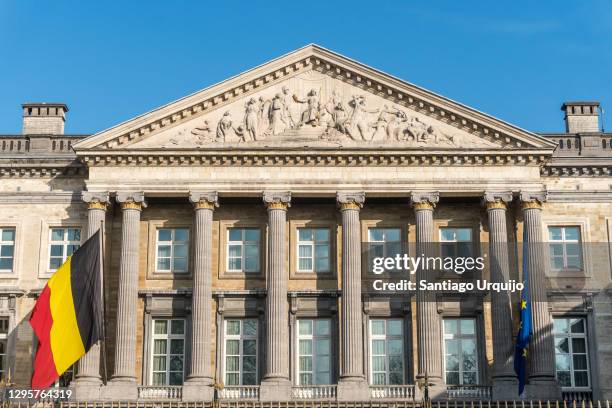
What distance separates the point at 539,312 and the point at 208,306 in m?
13.3

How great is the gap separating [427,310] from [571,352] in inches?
259

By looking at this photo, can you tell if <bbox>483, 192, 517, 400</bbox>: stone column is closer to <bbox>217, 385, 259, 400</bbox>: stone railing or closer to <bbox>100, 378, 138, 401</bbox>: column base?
<bbox>217, 385, 259, 400</bbox>: stone railing

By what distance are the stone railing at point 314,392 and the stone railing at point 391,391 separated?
1570mm

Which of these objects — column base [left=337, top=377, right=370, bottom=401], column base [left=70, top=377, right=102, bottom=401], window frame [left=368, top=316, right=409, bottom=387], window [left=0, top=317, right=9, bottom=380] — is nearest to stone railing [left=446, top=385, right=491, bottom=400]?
window frame [left=368, top=316, right=409, bottom=387]

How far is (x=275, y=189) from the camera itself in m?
40.1

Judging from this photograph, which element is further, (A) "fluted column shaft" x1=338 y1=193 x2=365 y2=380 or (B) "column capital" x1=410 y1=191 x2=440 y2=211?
(B) "column capital" x1=410 y1=191 x2=440 y2=211

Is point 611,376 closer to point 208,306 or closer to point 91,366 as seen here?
point 208,306

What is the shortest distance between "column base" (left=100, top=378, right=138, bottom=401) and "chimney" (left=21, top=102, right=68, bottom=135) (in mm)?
12353

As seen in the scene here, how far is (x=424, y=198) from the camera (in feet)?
131

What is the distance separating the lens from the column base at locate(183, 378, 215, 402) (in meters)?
37.4

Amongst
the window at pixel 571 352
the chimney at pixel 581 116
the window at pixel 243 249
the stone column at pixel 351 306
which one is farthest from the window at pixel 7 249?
the chimney at pixel 581 116

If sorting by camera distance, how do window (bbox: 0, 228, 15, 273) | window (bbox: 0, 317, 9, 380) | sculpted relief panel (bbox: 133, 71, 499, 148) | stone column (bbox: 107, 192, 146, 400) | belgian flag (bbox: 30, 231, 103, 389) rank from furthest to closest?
window (bbox: 0, 228, 15, 273), sculpted relief panel (bbox: 133, 71, 499, 148), window (bbox: 0, 317, 9, 380), stone column (bbox: 107, 192, 146, 400), belgian flag (bbox: 30, 231, 103, 389)

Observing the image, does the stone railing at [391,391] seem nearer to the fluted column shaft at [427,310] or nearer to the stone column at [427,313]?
the stone column at [427,313]

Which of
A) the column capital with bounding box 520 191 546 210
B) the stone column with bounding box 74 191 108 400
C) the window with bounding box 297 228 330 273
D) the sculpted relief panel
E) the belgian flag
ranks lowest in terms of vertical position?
A: the stone column with bounding box 74 191 108 400
